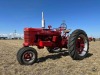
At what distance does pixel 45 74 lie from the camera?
21.8 ft

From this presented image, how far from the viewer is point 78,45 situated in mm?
10148

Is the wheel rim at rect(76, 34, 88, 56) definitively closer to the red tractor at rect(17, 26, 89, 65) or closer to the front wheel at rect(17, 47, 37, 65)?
the red tractor at rect(17, 26, 89, 65)

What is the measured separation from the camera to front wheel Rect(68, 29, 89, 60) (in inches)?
360

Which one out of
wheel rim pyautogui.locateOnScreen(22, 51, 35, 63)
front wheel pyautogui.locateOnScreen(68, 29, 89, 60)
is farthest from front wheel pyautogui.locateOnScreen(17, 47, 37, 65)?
front wheel pyautogui.locateOnScreen(68, 29, 89, 60)

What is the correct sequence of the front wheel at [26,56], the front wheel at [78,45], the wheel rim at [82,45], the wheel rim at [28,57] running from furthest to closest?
the wheel rim at [82,45]
the front wheel at [78,45]
the wheel rim at [28,57]
the front wheel at [26,56]

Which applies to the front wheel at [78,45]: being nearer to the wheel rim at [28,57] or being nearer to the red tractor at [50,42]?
the red tractor at [50,42]

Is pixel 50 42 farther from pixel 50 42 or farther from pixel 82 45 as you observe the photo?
pixel 82 45

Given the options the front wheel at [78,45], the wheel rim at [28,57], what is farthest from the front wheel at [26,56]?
the front wheel at [78,45]

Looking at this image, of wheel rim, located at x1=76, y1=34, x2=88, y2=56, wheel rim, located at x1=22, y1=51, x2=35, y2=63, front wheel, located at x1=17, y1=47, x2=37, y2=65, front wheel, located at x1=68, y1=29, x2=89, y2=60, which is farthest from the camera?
wheel rim, located at x1=76, y1=34, x2=88, y2=56

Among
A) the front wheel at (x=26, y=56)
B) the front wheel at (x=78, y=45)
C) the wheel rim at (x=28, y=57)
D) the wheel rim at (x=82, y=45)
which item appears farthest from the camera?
the wheel rim at (x=82, y=45)

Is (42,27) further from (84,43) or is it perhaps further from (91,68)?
(91,68)

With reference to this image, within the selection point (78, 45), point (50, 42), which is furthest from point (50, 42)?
point (78, 45)

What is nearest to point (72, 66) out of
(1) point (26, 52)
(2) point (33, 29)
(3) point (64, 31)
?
(1) point (26, 52)

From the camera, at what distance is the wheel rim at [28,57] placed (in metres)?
8.45
